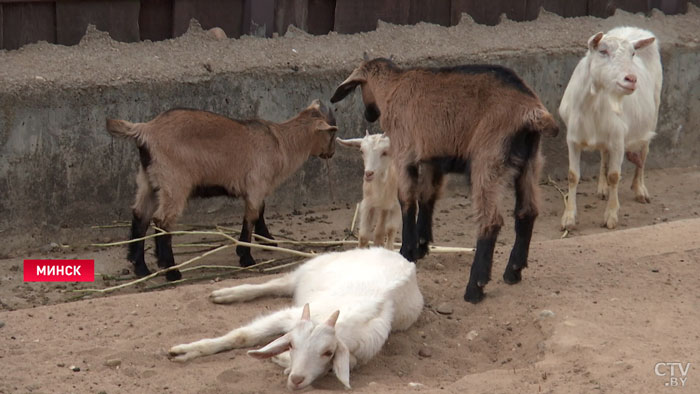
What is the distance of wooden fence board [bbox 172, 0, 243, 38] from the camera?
8906 millimetres

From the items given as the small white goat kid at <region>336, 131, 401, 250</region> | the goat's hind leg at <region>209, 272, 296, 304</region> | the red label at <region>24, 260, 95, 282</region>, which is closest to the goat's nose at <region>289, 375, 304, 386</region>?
the goat's hind leg at <region>209, 272, 296, 304</region>

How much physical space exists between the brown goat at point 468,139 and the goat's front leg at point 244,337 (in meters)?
1.27

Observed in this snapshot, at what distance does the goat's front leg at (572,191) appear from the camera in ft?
29.6

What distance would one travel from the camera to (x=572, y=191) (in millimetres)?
9102

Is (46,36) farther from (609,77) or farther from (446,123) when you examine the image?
(609,77)

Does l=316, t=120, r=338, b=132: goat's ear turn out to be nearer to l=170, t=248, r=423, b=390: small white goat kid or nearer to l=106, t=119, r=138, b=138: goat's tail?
l=106, t=119, r=138, b=138: goat's tail

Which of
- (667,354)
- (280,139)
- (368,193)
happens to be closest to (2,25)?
(280,139)

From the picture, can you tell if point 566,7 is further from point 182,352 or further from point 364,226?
point 182,352

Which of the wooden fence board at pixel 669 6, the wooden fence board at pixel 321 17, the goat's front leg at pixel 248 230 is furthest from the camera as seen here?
the wooden fence board at pixel 669 6

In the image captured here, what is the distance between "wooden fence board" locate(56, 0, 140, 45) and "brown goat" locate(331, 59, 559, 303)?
95.6 inches

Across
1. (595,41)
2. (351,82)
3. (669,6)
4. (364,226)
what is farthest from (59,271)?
(669,6)

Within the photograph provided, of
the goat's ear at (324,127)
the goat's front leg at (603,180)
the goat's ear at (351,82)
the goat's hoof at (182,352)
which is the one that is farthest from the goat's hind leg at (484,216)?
the goat's front leg at (603,180)

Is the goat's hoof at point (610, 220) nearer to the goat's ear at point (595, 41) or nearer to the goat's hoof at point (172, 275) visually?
the goat's ear at point (595, 41)

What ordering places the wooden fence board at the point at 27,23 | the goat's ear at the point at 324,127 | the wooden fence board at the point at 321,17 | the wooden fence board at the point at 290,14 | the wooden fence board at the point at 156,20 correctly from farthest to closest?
the wooden fence board at the point at 321,17 → the wooden fence board at the point at 290,14 → the wooden fence board at the point at 156,20 → the wooden fence board at the point at 27,23 → the goat's ear at the point at 324,127
